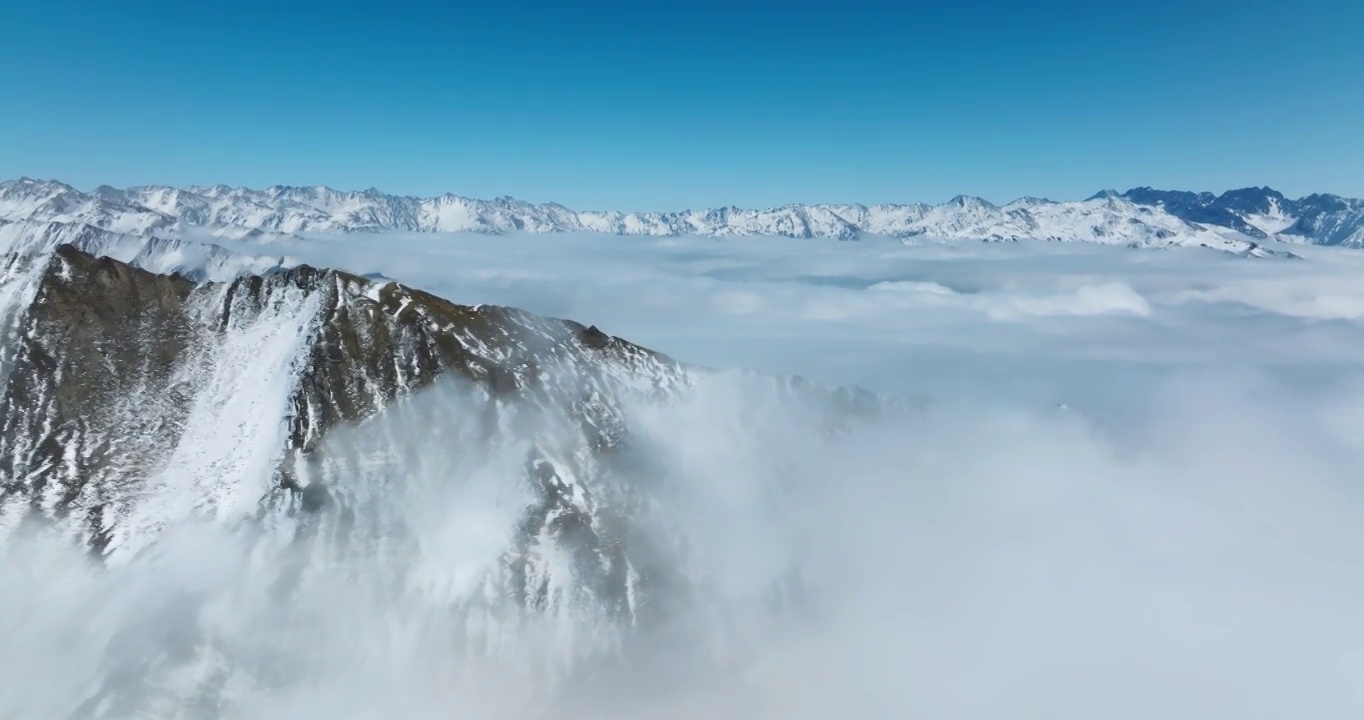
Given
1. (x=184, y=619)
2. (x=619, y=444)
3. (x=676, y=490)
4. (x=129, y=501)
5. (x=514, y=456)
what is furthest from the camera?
(x=676, y=490)

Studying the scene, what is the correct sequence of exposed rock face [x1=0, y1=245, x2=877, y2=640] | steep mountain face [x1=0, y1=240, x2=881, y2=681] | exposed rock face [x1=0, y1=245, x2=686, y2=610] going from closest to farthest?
exposed rock face [x1=0, y1=245, x2=686, y2=610], steep mountain face [x1=0, y1=240, x2=881, y2=681], exposed rock face [x1=0, y1=245, x2=877, y2=640]

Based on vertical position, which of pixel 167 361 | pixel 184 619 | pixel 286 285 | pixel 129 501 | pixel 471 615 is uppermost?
pixel 286 285

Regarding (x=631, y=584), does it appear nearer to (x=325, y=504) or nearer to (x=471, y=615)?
(x=471, y=615)

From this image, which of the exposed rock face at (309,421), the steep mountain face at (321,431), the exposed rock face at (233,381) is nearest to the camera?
the exposed rock face at (233,381)

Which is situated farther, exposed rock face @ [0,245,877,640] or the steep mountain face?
exposed rock face @ [0,245,877,640]

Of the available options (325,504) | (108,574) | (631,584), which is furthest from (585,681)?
(108,574)

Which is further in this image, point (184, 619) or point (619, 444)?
point (619, 444)

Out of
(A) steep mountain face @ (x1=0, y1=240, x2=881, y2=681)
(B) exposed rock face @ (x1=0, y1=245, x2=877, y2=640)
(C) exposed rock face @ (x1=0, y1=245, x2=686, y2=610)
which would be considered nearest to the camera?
(C) exposed rock face @ (x1=0, y1=245, x2=686, y2=610)

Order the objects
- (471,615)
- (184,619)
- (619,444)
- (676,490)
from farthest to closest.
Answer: (676,490), (619,444), (471,615), (184,619)

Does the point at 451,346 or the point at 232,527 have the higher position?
the point at 451,346

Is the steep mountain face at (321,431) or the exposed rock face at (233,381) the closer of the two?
the exposed rock face at (233,381)
